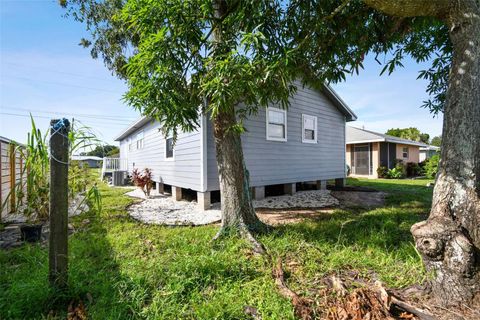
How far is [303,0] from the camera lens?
11.5 feet

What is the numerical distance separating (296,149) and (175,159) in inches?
166

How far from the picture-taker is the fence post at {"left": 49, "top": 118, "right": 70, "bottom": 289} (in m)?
2.31

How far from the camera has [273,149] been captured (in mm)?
8250

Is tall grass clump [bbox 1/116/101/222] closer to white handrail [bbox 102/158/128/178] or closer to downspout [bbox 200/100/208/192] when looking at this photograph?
downspout [bbox 200/100/208/192]

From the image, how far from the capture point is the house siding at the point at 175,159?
274 inches

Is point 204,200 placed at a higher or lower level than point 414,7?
lower

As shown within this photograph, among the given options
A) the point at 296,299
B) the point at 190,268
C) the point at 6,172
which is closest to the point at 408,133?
the point at 296,299

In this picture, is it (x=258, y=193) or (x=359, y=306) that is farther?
(x=258, y=193)

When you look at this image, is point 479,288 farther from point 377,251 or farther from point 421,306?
point 377,251

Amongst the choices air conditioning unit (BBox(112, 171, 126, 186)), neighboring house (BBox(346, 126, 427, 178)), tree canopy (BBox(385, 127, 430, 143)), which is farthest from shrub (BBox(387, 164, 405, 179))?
tree canopy (BBox(385, 127, 430, 143))

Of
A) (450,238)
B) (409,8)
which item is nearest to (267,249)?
(450,238)

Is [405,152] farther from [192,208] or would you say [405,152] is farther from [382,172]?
[192,208]

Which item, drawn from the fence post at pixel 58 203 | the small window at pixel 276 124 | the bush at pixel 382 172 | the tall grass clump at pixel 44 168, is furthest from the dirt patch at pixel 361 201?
the bush at pixel 382 172

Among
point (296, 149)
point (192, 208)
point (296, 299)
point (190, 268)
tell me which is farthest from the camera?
point (296, 149)
